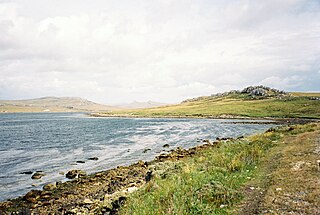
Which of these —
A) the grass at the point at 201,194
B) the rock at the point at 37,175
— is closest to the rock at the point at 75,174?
the rock at the point at 37,175

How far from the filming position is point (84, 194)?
23.5m

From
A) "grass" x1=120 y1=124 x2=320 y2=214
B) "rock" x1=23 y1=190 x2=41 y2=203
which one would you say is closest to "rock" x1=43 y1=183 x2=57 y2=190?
"rock" x1=23 y1=190 x2=41 y2=203

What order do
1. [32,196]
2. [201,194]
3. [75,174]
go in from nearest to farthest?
[201,194], [32,196], [75,174]

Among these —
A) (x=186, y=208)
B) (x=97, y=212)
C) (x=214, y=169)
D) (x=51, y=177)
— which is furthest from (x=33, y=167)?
(x=186, y=208)

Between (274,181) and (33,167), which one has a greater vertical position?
(274,181)

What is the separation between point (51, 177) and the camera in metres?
31.0

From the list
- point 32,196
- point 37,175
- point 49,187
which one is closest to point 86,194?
point 32,196

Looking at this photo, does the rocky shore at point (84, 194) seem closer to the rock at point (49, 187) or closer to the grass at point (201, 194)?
the rock at point (49, 187)

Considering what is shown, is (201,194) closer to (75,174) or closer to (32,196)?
(32,196)

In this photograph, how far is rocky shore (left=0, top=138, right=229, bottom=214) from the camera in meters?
18.1

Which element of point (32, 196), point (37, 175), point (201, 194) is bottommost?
A: point (37, 175)

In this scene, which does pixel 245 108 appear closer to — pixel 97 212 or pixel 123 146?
pixel 123 146

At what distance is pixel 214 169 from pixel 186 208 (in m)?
6.88

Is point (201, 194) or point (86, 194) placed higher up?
point (201, 194)
